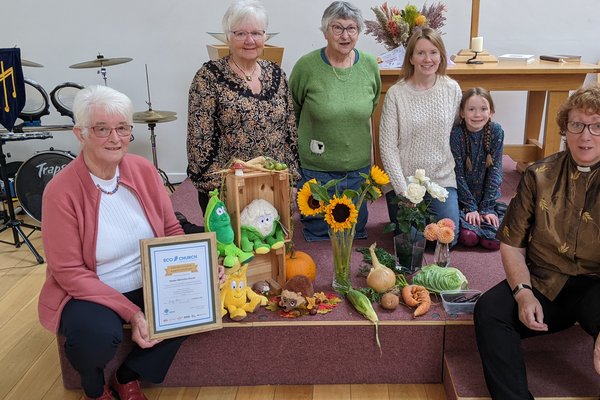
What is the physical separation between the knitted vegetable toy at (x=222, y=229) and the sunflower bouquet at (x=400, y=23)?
180cm

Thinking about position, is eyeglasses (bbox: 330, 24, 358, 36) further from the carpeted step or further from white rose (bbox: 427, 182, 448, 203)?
the carpeted step

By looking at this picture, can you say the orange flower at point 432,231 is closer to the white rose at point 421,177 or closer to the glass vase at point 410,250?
the glass vase at point 410,250

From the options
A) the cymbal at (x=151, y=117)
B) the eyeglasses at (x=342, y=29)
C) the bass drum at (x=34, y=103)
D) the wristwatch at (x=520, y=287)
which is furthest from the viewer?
the cymbal at (x=151, y=117)

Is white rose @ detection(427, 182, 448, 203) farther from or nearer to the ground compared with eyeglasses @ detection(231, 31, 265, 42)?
nearer to the ground

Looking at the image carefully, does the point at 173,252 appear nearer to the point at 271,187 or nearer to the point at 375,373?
the point at 271,187

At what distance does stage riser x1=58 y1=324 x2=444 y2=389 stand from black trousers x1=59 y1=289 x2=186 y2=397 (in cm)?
18

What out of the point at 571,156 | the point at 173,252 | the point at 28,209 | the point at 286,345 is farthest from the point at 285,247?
the point at 28,209

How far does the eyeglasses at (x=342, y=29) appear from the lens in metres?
2.42

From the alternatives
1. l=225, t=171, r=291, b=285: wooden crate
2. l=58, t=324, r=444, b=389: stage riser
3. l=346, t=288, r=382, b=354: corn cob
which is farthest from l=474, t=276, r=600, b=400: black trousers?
l=225, t=171, r=291, b=285: wooden crate

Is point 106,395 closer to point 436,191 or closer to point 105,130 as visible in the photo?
point 105,130

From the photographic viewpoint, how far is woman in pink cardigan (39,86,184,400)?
1.68 m

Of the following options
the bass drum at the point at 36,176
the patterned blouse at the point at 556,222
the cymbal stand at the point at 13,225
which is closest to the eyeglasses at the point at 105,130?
the patterned blouse at the point at 556,222

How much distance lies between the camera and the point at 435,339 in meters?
1.94

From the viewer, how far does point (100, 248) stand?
1.74 metres
